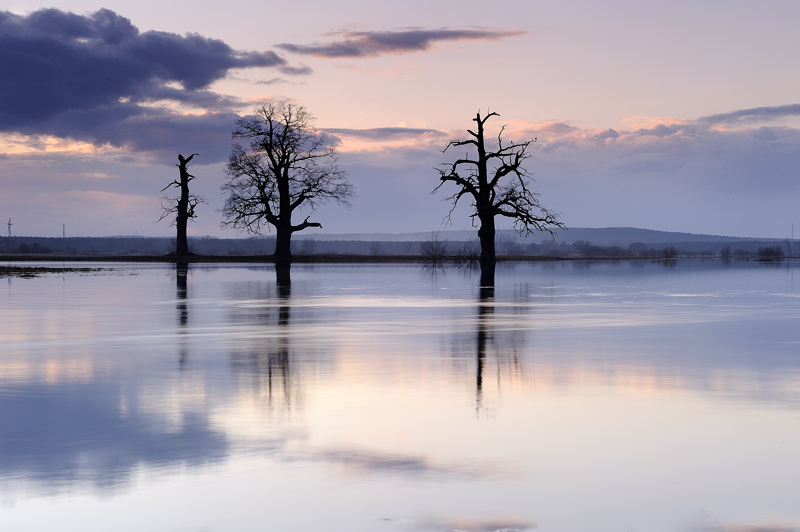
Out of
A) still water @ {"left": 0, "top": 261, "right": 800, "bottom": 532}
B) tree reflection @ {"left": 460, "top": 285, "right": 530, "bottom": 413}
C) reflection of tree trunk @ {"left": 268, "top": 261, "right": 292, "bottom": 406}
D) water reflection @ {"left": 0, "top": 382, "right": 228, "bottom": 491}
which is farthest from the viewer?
tree reflection @ {"left": 460, "top": 285, "right": 530, "bottom": 413}

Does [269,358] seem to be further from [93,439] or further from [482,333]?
[93,439]

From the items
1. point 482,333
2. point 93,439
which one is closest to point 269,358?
point 482,333

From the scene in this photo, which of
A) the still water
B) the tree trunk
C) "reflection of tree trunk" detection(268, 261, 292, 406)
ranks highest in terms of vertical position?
the tree trunk

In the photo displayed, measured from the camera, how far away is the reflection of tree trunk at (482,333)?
1155cm

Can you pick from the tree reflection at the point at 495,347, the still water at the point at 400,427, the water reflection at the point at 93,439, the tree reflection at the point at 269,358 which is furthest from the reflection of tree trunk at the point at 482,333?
the water reflection at the point at 93,439

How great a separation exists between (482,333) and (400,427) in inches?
355

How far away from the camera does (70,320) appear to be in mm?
21109

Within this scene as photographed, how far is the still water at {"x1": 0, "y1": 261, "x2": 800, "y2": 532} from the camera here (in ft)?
21.4

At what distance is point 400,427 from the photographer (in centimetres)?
919

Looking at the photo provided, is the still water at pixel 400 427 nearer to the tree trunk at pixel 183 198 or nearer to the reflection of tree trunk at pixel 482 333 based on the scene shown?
the reflection of tree trunk at pixel 482 333

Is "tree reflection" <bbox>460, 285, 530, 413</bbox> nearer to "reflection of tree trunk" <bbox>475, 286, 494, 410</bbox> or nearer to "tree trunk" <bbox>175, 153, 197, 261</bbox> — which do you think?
"reflection of tree trunk" <bbox>475, 286, 494, 410</bbox>

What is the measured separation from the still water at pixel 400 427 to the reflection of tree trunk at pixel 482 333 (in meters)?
0.11

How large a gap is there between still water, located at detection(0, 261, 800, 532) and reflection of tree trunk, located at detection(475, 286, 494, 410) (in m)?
0.11

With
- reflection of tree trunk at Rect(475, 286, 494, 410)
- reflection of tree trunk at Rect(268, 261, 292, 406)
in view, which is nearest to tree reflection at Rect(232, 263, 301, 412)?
reflection of tree trunk at Rect(268, 261, 292, 406)
